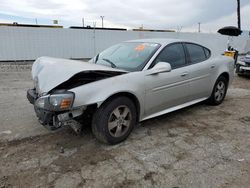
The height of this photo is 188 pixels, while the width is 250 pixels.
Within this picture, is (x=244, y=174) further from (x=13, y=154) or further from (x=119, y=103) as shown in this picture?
(x=13, y=154)

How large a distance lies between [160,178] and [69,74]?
1632 millimetres

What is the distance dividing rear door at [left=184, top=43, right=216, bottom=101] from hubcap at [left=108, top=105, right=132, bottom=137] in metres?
1.58

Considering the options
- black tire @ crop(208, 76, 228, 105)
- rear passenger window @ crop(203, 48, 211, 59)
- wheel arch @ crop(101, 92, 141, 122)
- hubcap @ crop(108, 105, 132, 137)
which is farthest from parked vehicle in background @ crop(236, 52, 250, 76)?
hubcap @ crop(108, 105, 132, 137)

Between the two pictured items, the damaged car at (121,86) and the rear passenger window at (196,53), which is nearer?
the damaged car at (121,86)

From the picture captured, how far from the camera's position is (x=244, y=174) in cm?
246

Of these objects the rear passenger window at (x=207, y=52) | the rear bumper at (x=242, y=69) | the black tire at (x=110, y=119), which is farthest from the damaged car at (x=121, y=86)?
the rear bumper at (x=242, y=69)

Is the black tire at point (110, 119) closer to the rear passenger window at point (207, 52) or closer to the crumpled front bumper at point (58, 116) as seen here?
the crumpled front bumper at point (58, 116)

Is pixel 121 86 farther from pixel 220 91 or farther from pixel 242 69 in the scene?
pixel 242 69

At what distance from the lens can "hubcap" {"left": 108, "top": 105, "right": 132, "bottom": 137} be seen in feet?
9.70

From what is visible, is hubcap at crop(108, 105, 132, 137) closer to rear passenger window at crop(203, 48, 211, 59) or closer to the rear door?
the rear door

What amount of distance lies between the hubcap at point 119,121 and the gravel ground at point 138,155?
21 centimetres

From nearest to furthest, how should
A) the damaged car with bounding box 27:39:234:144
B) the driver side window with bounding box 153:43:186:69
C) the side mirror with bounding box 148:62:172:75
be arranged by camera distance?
1. the damaged car with bounding box 27:39:234:144
2. the side mirror with bounding box 148:62:172:75
3. the driver side window with bounding box 153:43:186:69

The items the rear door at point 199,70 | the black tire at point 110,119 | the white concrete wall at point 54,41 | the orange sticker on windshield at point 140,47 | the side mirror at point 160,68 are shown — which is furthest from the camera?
the white concrete wall at point 54,41

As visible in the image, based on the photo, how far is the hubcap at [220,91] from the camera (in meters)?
4.81
